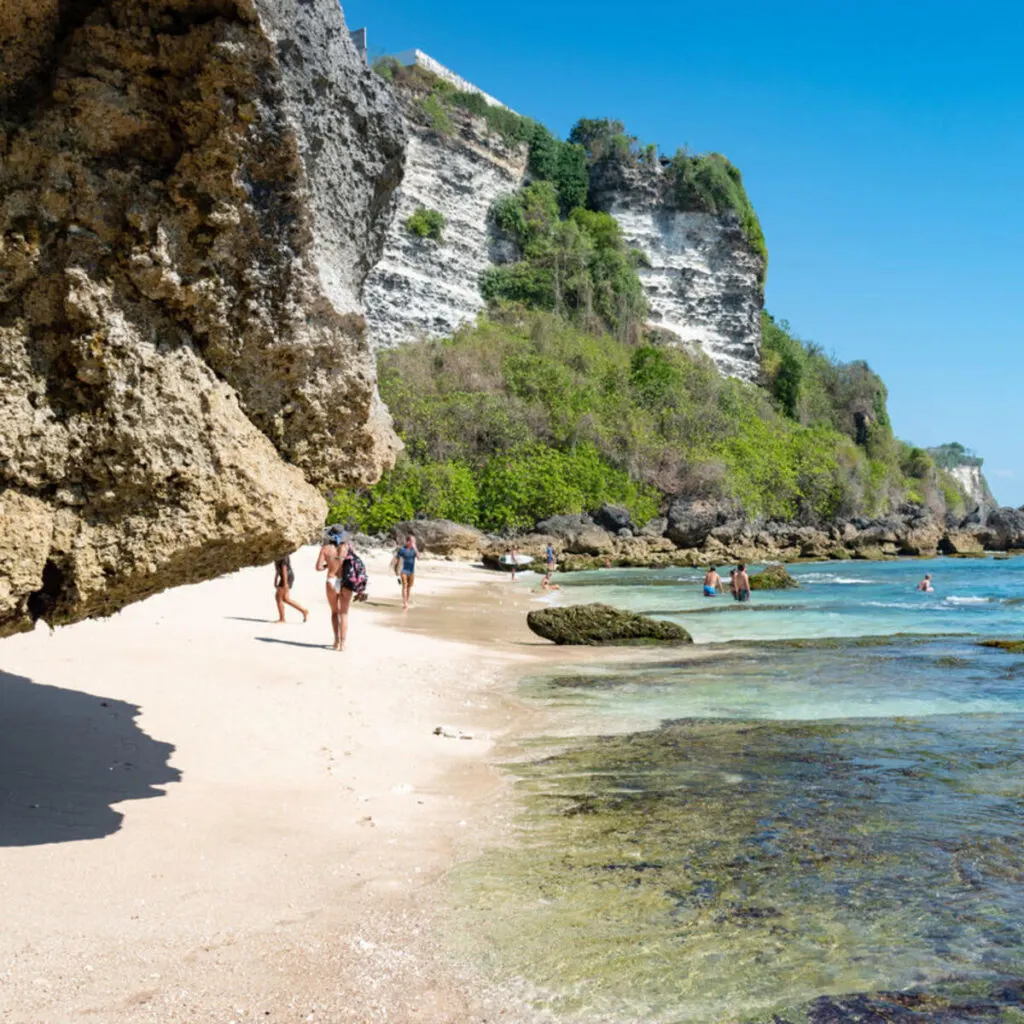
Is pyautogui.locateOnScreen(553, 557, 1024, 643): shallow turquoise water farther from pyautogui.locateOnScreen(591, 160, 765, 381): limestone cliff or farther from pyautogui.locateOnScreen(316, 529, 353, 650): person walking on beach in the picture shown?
pyautogui.locateOnScreen(591, 160, 765, 381): limestone cliff

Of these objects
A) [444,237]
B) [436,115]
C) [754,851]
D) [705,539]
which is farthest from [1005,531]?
[754,851]

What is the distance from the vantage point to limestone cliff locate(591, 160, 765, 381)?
69.9 meters

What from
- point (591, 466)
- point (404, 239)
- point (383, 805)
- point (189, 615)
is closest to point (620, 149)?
point (404, 239)

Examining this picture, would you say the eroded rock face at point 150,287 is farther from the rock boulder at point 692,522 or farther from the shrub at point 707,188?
the shrub at point 707,188

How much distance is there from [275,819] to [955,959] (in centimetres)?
366

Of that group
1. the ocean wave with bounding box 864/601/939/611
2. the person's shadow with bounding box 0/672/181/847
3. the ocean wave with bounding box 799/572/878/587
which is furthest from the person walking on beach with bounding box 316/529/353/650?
the ocean wave with bounding box 799/572/878/587

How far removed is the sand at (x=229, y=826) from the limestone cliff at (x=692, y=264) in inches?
2458

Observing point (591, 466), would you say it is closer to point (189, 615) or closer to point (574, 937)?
point (189, 615)

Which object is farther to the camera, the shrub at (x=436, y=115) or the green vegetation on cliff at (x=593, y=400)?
the shrub at (x=436, y=115)

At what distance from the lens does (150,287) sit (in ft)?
14.6

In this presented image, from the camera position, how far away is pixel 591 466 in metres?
50.3

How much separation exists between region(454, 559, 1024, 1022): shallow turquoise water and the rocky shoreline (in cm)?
2751

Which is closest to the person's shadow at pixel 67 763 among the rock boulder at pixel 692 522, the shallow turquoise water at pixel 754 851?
the shallow turquoise water at pixel 754 851

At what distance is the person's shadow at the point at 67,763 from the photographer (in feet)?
16.4
